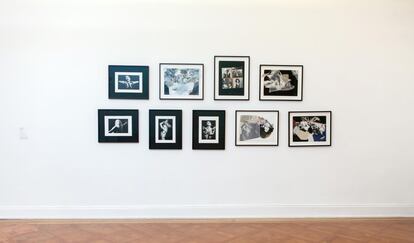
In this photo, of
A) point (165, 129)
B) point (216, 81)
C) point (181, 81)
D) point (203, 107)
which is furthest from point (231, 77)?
point (165, 129)

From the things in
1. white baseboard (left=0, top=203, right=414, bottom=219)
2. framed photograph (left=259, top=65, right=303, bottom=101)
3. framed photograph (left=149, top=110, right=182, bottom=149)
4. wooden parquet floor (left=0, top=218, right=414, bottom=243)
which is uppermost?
framed photograph (left=259, top=65, right=303, bottom=101)

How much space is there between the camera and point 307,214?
13.1 feet

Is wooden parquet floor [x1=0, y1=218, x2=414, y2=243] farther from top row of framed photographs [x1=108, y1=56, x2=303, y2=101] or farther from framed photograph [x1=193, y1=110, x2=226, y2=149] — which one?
top row of framed photographs [x1=108, y1=56, x2=303, y2=101]

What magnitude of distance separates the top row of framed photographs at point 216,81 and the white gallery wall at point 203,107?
0.30 ft

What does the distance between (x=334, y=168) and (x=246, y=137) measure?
1241mm

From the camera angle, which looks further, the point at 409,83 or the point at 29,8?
the point at 409,83

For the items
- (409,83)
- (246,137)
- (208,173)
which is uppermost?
(409,83)

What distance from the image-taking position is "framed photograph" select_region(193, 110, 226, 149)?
154 inches

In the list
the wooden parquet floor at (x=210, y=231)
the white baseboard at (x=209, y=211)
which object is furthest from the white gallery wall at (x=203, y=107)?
the wooden parquet floor at (x=210, y=231)

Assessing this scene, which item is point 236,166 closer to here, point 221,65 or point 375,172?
point 221,65

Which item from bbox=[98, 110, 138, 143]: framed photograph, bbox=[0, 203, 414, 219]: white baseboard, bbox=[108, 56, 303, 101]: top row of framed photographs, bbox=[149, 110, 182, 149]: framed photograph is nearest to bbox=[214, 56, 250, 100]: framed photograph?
bbox=[108, 56, 303, 101]: top row of framed photographs

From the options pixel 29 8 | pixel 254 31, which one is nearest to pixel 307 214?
pixel 254 31

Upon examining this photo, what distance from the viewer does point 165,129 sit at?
3.90 metres

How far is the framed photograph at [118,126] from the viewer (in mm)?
3863
